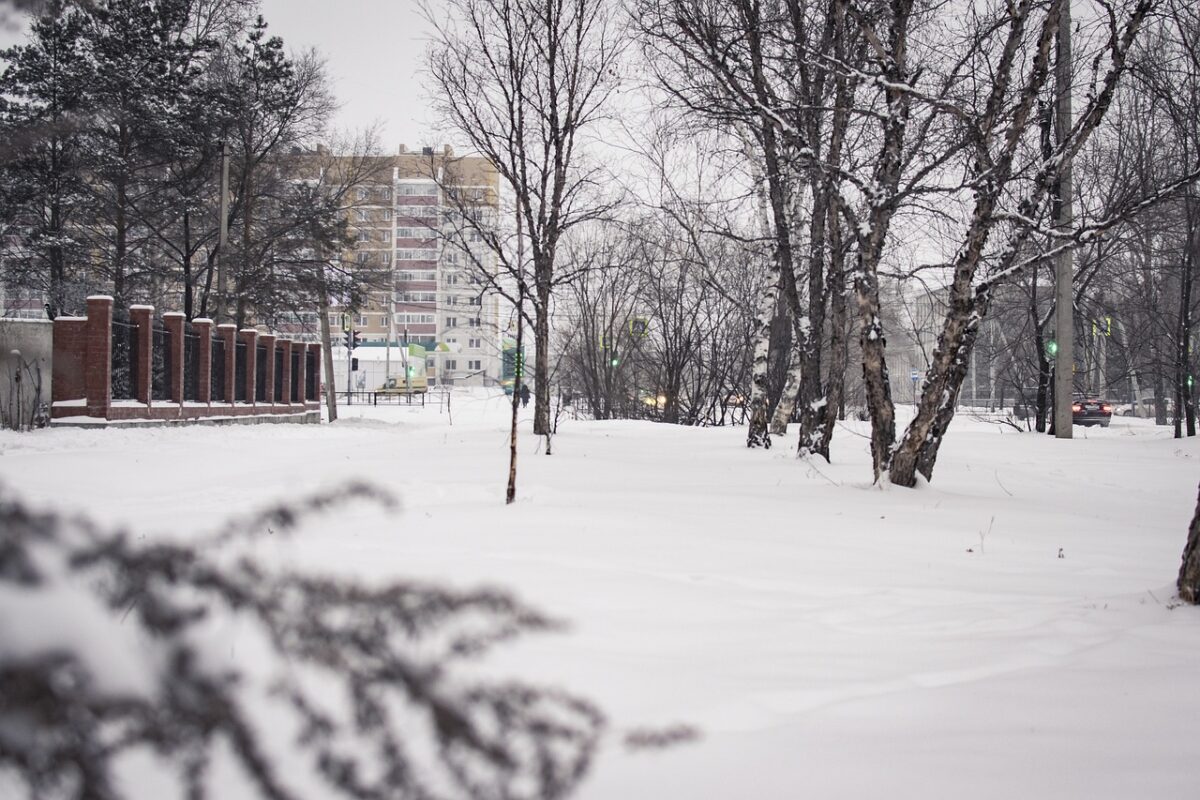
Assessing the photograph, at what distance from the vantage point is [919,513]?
7.49 meters

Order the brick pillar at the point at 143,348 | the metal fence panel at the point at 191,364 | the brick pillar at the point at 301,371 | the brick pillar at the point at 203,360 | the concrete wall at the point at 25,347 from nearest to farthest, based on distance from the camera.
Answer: the concrete wall at the point at 25,347 → the brick pillar at the point at 143,348 → the metal fence panel at the point at 191,364 → the brick pillar at the point at 203,360 → the brick pillar at the point at 301,371

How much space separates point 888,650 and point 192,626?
10.6 ft

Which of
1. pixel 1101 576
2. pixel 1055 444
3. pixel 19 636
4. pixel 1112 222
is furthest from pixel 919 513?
pixel 1055 444

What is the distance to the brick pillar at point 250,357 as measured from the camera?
2375 centimetres

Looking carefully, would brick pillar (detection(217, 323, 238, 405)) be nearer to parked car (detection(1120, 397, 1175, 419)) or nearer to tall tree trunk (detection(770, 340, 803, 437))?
tall tree trunk (detection(770, 340, 803, 437))

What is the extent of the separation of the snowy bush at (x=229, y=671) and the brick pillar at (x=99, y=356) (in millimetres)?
18155

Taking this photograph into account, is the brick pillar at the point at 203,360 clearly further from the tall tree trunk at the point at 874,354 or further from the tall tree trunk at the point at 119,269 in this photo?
the tall tree trunk at the point at 874,354

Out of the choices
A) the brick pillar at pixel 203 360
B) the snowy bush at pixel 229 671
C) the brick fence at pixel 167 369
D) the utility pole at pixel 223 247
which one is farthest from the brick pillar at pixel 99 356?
the snowy bush at pixel 229 671

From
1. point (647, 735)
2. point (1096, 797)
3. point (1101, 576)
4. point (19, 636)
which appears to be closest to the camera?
point (19, 636)

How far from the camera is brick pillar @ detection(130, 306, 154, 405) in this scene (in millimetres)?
17812

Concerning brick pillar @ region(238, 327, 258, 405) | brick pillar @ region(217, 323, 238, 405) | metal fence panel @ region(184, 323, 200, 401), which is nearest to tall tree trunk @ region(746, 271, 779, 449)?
metal fence panel @ region(184, 323, 200, 401)

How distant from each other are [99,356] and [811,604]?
16555 millimetres

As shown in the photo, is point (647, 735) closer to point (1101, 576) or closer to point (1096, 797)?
point (1096, 797)

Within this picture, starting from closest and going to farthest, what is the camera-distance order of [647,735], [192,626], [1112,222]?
[192,626] < [647,735] < [1112,222]
